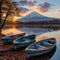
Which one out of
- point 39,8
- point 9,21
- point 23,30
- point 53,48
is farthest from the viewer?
point 23,30

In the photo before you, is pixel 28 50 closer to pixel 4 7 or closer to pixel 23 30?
pixel 4 7

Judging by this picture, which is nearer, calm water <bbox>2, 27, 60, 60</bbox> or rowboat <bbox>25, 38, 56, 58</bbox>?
rowboat <bbox>25, 38, 56, 58</bbox>

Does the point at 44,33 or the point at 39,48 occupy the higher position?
the point at 39,48

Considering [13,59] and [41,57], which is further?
[41,57]

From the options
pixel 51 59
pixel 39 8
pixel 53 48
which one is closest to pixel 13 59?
pixel 51 59

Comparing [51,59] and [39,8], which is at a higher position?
[39,8]

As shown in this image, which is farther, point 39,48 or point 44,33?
point 44,33

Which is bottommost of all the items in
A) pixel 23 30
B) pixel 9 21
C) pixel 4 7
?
pixel 23 30

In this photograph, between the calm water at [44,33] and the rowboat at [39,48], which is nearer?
the rowboat at [39,48]

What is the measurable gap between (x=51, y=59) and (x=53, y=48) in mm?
868

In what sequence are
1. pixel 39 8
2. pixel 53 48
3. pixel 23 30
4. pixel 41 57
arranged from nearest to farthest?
pixel 41 57 < pixel 53 48 < pixel 39 8 < pixel 23 30

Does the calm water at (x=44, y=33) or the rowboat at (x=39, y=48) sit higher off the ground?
the rowboat at (x=39, y=48)

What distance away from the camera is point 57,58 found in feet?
19.2

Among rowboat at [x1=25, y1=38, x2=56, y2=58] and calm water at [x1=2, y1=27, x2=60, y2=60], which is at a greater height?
rowboat at [x1=25, y1=38, x2=56, y2=58]
